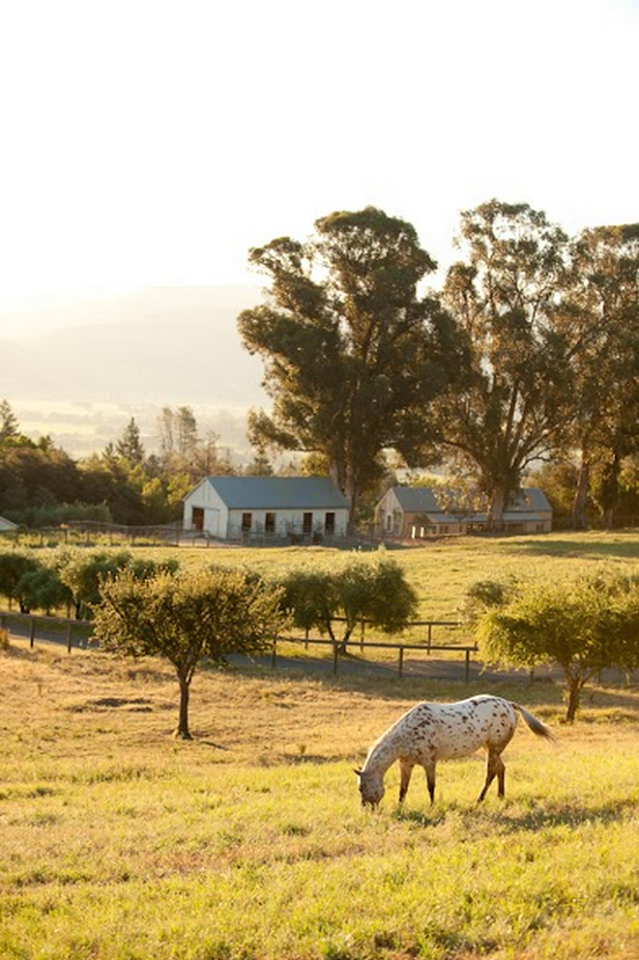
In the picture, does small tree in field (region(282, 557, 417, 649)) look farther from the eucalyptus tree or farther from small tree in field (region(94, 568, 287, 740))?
the eucalyptus tree

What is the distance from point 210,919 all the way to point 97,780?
11.2m

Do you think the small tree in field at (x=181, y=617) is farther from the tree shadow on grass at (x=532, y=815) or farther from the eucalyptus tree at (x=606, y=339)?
the eucalyptus tree at (x=606, y=339)

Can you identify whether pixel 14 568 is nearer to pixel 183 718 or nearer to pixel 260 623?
pixel 260 623

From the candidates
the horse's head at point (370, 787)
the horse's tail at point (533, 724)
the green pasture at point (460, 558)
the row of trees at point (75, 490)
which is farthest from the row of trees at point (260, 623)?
the row of trees at point (75, 490)

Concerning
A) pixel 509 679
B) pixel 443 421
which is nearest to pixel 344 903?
pixel 509 679

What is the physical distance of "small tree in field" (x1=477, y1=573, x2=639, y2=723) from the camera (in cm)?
3031

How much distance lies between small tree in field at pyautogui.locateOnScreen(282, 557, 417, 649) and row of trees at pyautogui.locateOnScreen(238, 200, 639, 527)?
36400 mm

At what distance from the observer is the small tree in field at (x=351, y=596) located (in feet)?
139

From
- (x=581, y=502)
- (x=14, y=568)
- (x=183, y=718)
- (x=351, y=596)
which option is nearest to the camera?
(x=183, y=718)

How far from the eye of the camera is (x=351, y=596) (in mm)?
42281

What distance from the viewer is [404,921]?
9523 millimetres

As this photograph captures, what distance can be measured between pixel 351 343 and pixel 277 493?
43.7ft

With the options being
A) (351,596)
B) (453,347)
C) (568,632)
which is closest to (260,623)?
(568,632)

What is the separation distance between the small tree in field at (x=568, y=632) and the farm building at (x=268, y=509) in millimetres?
49814
